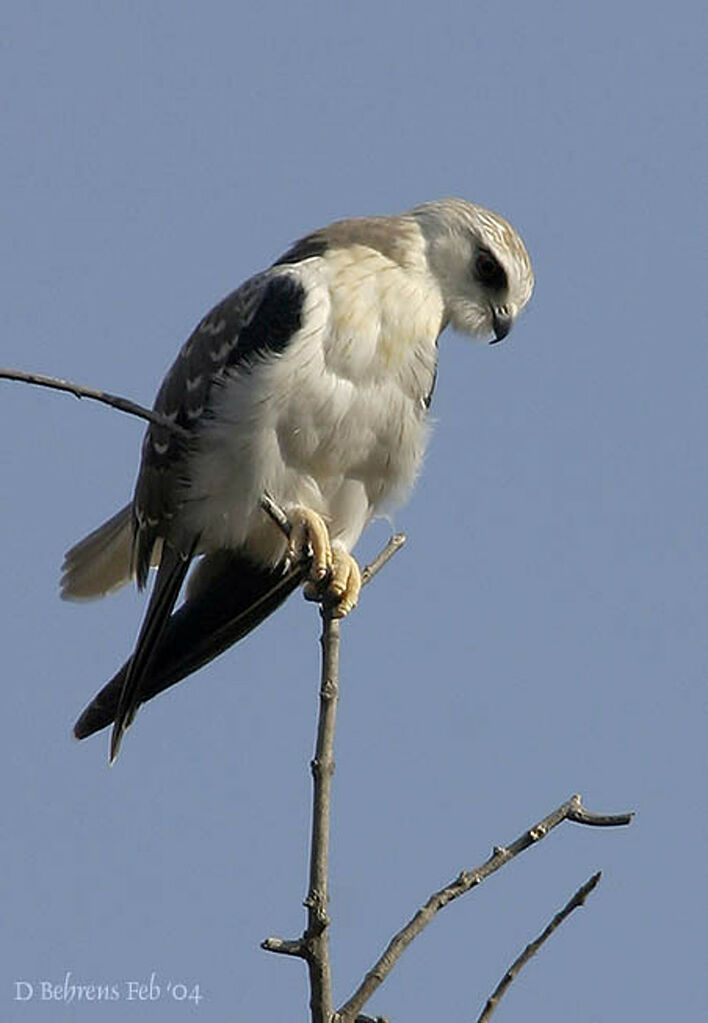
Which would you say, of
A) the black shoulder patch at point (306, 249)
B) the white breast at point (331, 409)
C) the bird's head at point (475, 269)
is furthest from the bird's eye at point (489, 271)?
the black shoulder patch at point (306, 249)

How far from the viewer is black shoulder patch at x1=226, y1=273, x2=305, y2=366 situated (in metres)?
5.00

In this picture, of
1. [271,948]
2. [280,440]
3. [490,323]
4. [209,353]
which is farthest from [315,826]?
[490,323]

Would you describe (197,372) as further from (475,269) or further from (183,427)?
(475,269)

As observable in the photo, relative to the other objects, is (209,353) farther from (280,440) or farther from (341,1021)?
(341,1021)

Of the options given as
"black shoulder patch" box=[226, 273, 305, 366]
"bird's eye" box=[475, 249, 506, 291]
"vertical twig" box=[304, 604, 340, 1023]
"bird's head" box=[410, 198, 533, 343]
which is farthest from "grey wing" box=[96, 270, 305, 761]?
"vertical twig" box=[304, 604, 340, 1023]

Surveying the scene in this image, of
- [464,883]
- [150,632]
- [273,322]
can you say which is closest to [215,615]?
[150,632]

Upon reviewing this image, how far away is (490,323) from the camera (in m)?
5.62

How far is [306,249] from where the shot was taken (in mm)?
5355

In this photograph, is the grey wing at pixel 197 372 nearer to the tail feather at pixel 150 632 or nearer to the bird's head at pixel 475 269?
the tail feather at pixel 150 632

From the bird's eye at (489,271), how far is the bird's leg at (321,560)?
1059 millimetres

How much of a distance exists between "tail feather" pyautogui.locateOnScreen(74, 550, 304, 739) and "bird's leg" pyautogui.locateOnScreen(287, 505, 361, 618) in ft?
0.85

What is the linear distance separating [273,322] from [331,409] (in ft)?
1.03

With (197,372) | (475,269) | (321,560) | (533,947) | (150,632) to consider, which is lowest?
(533,947)

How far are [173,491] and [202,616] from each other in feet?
1.61
